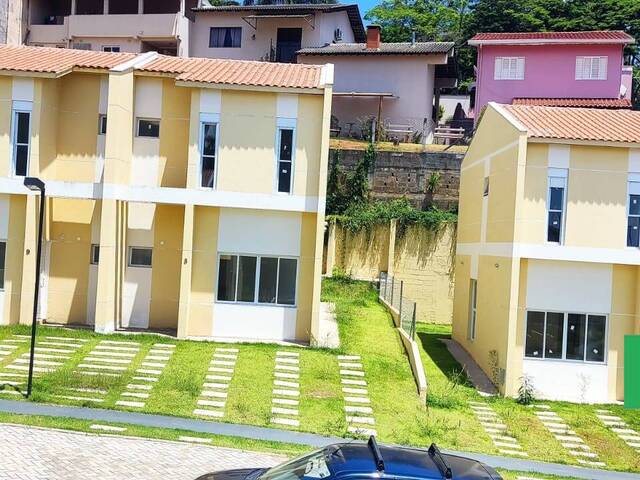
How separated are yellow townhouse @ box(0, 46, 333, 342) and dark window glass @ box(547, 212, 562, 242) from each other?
6196 millimetres

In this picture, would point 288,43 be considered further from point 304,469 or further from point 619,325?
point 304,469

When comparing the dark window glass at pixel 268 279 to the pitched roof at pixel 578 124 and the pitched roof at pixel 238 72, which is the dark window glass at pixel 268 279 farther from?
the pitched roof at pixel 578 124

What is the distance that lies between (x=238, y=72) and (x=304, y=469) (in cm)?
1580

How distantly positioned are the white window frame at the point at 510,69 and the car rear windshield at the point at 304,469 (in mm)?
33864

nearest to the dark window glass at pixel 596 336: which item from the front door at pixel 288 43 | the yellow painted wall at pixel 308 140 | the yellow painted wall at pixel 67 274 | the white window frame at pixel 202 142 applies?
the yellow painted wall at pixel 308 140

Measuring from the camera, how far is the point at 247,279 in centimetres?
1925

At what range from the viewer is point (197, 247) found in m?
19.2

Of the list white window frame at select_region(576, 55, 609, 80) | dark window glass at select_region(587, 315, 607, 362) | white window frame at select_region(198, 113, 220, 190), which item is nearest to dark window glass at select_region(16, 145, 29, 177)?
white window frame at select_region(198, 113, 220, 190)

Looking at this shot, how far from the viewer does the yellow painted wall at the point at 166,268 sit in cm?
Result: 1983

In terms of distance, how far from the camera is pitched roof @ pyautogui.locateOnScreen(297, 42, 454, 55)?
3700cm

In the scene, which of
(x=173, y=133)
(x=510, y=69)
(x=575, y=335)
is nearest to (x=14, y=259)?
(x=173, y=133)

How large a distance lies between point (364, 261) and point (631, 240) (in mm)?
12358

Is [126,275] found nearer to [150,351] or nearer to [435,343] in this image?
[150,351]

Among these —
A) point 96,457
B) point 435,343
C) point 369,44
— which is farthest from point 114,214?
point 369,44
